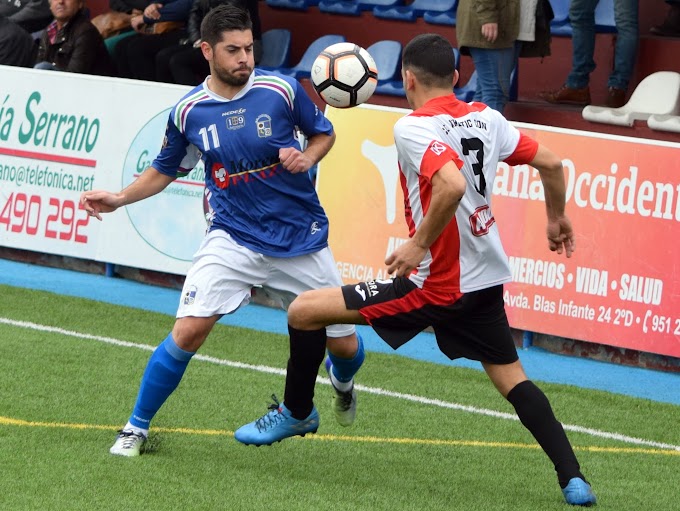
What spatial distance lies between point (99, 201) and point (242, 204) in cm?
67

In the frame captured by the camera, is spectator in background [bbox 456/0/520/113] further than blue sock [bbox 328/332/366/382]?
Yes

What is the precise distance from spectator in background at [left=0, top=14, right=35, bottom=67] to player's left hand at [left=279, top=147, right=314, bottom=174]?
8.25 meters

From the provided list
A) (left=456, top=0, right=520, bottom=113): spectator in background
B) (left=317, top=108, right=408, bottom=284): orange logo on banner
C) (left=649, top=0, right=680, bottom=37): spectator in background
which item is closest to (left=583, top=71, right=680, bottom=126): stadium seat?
(left=456, top=0, right=520, bottom=113): spectator in background

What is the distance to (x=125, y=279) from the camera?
36.9ft

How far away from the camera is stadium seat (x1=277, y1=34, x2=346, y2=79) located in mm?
13078

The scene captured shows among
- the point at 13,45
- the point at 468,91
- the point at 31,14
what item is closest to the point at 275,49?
the point at 13,45

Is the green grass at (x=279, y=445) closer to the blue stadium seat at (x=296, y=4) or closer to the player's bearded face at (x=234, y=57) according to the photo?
the player's bearded face at (x=234, y=57)

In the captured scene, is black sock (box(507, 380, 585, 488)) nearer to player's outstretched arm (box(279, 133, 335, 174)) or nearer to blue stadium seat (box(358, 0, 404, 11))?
player's outstretched arm (box(279, 133, 335, 174))

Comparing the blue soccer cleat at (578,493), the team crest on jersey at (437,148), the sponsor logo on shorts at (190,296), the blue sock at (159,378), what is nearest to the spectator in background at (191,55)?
the sponsor logo on shorts at (190,296)

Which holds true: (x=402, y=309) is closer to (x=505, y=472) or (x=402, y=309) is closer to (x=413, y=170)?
(x=413, y=170)

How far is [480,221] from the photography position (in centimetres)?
556

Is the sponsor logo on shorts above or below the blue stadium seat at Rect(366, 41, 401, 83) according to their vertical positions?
above

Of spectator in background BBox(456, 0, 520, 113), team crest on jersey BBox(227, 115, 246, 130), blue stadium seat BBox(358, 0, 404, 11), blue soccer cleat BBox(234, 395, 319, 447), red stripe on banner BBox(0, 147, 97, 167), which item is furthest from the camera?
blue stadium seat BBox(358, 0, 404, 11)

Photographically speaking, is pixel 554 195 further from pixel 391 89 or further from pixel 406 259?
pixel 391 89
